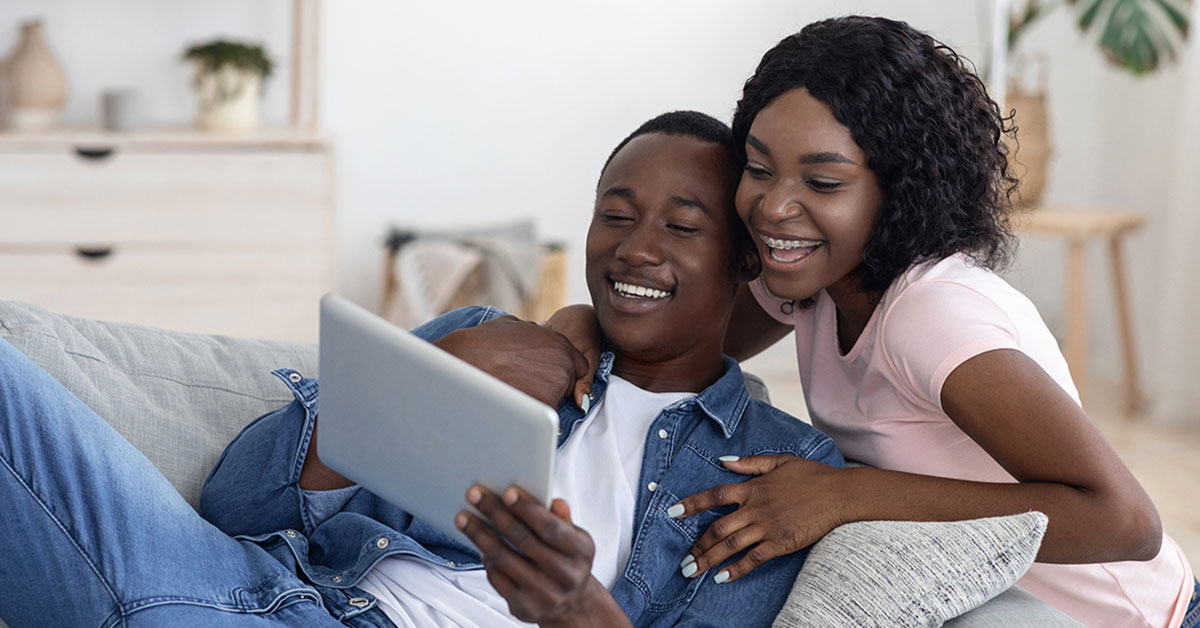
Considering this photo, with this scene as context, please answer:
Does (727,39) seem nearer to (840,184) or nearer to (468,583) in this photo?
(840,184)

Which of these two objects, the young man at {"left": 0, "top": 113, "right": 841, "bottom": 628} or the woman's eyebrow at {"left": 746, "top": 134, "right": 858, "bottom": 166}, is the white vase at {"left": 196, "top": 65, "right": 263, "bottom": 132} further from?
the woman's eyebrow at {"left": 746, "top": 134, "right": 858, "bottom": 166}

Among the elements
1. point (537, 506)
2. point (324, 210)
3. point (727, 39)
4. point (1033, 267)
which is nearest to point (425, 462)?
point (537, 506)

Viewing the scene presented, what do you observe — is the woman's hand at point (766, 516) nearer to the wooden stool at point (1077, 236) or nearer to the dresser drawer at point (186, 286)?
the wooden stool at point (1077, 236)

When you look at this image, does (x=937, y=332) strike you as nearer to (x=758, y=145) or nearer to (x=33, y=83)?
(x=758, y=145)

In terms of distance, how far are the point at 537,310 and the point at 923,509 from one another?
2.28 meters

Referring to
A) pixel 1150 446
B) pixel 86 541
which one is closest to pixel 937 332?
pixel 86 541

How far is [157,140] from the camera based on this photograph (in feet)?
10.4

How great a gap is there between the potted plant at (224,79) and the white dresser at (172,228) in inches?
4.3

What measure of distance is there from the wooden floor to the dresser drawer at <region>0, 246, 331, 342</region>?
1409 millimetres

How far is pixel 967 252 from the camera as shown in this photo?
1.41 metres

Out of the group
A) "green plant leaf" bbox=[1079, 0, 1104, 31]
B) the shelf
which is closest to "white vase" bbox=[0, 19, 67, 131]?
the shelf

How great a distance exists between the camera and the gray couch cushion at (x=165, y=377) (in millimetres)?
1404

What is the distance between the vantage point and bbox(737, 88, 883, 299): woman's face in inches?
51.7

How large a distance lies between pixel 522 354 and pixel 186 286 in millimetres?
2221
